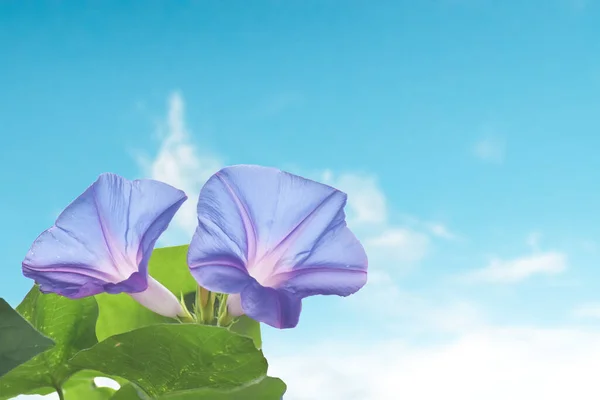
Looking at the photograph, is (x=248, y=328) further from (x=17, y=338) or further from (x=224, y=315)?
(x=17, y=338)

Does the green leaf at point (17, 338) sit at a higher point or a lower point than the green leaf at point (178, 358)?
lower

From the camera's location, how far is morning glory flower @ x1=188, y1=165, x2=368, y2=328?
1.59ft

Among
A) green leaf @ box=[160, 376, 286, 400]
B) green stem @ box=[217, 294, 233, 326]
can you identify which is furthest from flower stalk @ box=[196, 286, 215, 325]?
green leaf @ box=[160, 376, 286, 400]

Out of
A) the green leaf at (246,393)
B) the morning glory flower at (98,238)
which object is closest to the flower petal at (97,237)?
the morning glory flower at (98,238)

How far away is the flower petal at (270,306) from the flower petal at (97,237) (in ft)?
0.29

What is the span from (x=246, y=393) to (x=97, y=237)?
182 mm

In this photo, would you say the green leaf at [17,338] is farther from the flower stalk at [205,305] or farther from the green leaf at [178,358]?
the flower stalk at [205,305]

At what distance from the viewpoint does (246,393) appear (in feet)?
1.53

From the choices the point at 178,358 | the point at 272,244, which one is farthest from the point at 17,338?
the point at 272,244

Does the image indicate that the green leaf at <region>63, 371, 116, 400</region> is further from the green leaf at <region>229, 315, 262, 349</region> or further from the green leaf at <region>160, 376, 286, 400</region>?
the green leaf at <region>160, 376, 286, 400</region>

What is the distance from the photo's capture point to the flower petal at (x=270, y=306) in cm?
49

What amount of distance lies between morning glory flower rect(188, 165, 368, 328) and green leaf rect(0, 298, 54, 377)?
0.37 feet

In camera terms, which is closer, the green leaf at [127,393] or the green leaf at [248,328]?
the green leaf at [127,393]

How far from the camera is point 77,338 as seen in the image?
0.59 meters
